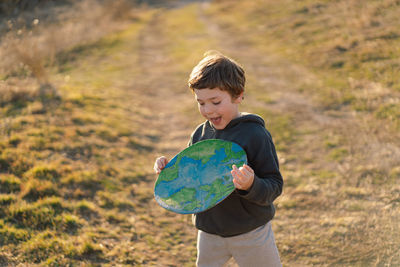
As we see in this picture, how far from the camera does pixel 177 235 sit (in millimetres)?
4008

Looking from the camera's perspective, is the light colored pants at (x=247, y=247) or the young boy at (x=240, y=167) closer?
the young boy at (x=240, y=167)

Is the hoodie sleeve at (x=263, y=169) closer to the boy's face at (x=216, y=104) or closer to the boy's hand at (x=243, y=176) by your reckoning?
→ the boy's hand at (x=243, y=176)

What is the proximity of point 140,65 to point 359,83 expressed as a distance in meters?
6.81

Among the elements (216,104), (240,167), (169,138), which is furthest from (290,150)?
(240,167)

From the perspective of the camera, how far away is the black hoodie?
6.75 ft

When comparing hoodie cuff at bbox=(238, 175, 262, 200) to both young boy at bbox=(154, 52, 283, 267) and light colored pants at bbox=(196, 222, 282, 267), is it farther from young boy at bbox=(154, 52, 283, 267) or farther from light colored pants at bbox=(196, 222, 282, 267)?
light colored pants at bbox=(196, 222, 282, 267)

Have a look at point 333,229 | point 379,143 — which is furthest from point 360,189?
point 379,143

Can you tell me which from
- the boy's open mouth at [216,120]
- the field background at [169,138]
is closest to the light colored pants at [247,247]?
the boy's open mouth at [216,120]

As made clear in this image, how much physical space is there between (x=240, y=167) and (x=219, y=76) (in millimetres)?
498

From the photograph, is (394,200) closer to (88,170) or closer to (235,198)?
(235,198)

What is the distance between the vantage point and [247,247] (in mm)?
2199

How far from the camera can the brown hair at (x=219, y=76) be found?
6.81 feet

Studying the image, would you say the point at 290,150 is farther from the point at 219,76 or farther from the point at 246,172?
the point at 246,172

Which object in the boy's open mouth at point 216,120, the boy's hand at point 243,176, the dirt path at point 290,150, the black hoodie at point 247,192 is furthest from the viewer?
the dirt path at point 290,150
